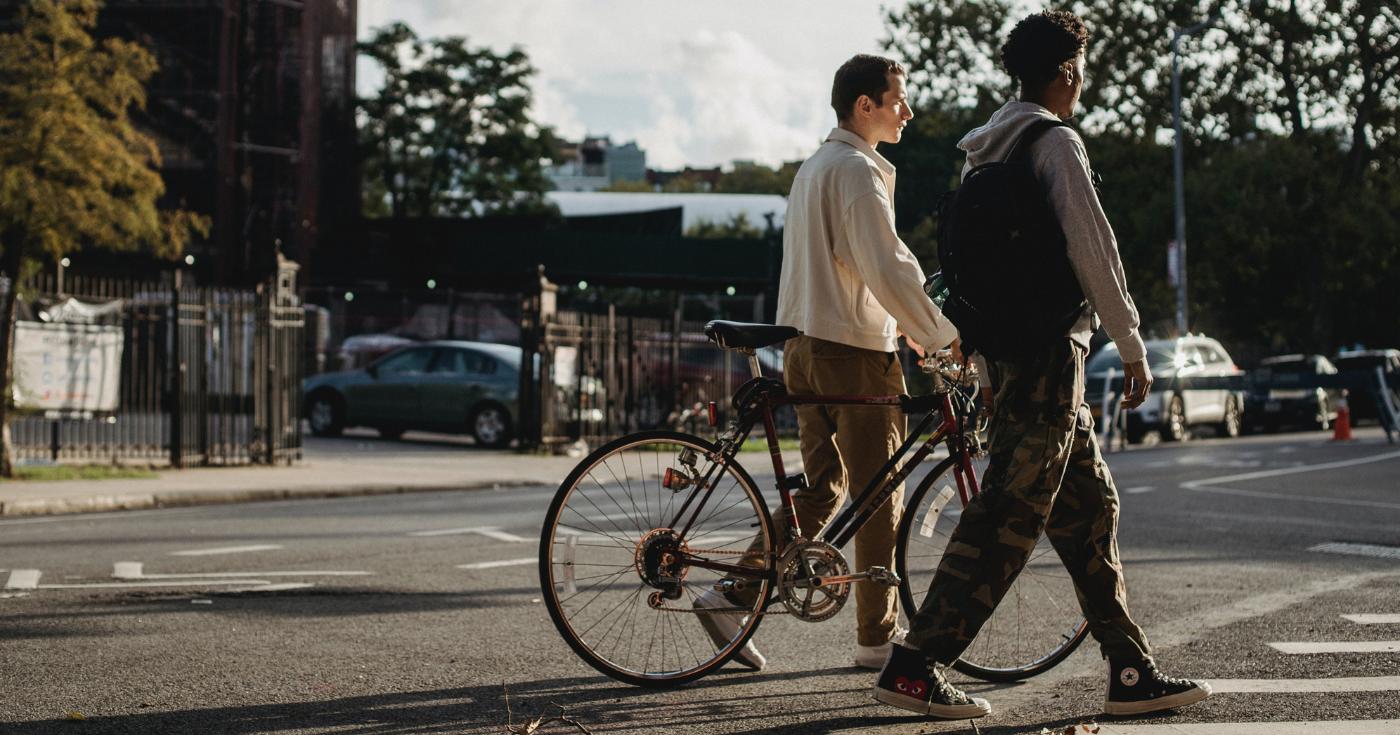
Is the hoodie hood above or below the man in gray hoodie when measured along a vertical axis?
above

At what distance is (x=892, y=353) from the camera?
5000 mm

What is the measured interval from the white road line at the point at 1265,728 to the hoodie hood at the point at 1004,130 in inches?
61.9

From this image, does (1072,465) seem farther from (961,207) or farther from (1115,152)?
(1115,152)

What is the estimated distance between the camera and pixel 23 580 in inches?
287

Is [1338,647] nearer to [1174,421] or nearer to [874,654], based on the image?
[874,654]

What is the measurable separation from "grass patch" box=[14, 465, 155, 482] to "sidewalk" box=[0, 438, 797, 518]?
0.96ft

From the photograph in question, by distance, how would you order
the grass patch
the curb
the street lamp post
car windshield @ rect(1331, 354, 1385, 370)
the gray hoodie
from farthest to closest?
the street lamp post
car windshield @ rect(1331, 354, 1385, 370)
the grass patch
the curb
the gray hoodie

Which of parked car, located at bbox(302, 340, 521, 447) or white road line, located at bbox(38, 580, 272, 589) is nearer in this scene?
white road line, located at bbox(38, 580, 272, 589)

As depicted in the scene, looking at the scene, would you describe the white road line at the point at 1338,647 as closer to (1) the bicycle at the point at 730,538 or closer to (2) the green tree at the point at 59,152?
(1) the bicycle at the point at 730,538

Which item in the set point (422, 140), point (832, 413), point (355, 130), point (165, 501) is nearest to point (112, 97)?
point (165, 501)

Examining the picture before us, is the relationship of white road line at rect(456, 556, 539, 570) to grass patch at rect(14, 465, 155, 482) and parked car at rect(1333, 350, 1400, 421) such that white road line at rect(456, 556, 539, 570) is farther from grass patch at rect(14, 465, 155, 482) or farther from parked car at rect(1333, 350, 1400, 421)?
parked car at rect(1333, 350, 1400, 421)

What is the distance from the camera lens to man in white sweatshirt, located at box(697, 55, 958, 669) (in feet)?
15.8

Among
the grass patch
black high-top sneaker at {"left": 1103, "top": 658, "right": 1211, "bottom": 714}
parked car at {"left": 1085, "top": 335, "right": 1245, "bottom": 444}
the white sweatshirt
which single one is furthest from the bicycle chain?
parked car at {"left": 1085, "top": 335, "right": 1245, "bottom": 444}

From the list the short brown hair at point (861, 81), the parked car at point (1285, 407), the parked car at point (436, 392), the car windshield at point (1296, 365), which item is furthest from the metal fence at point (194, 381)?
the car windshield at point (1296, 365)
